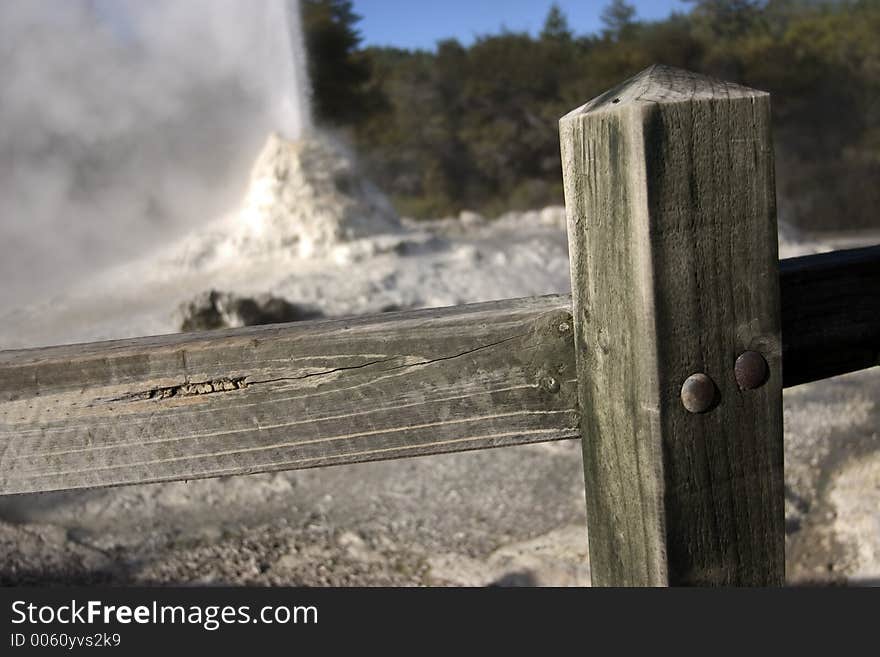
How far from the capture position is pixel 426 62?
1952 cm

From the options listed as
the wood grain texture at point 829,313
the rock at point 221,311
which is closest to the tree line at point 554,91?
the rock at point 221,311

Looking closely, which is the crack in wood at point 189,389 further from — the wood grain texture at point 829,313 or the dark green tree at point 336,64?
the dark green tree at point 336,64

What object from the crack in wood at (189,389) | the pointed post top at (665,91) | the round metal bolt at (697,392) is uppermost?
the pointed post top at (665,91)

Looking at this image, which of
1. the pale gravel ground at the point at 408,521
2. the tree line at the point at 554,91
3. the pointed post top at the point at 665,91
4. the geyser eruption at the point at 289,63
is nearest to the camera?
the pointed post top at the point at 665,91

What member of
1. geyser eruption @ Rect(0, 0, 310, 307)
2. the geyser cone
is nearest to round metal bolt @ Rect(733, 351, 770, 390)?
the geyser cone

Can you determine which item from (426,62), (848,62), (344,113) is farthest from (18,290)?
(848,62)

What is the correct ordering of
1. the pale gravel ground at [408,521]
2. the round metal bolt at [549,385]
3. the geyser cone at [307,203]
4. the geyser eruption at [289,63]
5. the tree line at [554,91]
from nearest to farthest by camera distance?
the round metal bolt at [549,385] → the pale gravel ground at [408,521] → the geyser cone at [307,203] → the geyser eruption at [289,63] → the tree line at [554,91]

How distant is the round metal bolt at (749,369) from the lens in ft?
3.13

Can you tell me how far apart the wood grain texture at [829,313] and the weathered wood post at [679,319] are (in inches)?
5.4

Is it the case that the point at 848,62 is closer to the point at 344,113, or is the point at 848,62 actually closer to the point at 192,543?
the point at 344,113

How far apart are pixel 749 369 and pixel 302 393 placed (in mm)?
524

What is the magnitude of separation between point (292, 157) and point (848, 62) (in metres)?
12.7

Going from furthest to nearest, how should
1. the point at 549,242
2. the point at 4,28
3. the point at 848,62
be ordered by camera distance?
the point at 848,62 < the point at 4,28 < the point at 549,242

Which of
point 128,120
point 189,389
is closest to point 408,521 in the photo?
point 189,389
